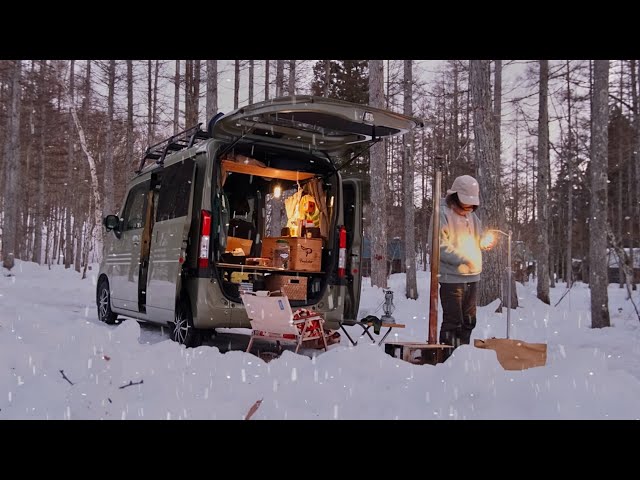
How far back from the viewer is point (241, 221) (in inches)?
344

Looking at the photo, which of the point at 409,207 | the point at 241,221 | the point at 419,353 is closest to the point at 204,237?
the point at 419,353

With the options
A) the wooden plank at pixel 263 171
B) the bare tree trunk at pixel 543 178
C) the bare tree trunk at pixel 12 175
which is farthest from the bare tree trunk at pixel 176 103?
the wooden plank at pixel 263 171

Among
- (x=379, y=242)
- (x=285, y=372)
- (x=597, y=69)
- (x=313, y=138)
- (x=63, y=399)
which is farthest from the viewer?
(x=379, y=242)

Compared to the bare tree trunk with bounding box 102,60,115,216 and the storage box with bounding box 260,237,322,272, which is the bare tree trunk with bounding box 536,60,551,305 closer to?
the storage box with bounding box 260,237,322,272

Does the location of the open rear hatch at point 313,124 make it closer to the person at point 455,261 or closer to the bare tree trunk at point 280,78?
the person at point 455,261

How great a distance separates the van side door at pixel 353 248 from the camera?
732 cm

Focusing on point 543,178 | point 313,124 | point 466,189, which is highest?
point 543,178

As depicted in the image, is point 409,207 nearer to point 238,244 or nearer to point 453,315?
point 238,244

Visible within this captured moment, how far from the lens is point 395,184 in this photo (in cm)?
3512

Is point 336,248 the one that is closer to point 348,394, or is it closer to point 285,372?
point 285,372

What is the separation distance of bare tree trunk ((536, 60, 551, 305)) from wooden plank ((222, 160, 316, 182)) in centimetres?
1153

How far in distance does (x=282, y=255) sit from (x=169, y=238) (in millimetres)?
1379

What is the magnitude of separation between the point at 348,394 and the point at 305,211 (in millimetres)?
4087

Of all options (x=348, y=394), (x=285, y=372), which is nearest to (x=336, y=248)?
(x=285, y=372)
